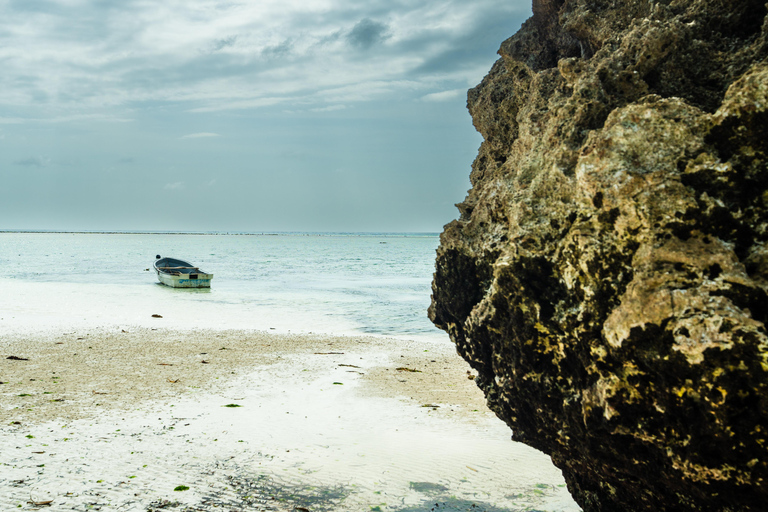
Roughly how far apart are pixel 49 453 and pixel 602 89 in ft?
23.8

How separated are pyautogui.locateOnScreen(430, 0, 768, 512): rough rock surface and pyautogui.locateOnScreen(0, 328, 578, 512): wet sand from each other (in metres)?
1.79

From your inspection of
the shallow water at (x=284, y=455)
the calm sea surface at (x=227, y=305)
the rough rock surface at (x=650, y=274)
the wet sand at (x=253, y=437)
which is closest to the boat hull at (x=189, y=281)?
the calm sea surface at (x=227, y=305)

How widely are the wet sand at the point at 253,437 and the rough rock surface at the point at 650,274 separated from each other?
1.79m

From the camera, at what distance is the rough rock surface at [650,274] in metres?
2.97

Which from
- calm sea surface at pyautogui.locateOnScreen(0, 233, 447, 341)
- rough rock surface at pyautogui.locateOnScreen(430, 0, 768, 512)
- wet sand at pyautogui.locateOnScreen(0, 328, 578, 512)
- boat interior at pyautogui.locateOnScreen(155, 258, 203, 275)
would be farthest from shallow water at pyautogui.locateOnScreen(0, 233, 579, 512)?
boat interior at pyautogui.locateOnScreen(155, 258, 203, 275)

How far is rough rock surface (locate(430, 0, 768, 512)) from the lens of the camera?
117 inches

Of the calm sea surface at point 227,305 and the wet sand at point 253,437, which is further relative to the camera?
the calm sea surface at point 227,305

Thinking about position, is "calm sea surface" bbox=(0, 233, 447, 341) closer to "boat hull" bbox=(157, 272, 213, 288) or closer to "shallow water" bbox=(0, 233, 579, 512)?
"boat hull" bbox=(157, 272, 213, 288)

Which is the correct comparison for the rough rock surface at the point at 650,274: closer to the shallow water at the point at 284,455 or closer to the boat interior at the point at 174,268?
the shallow water at the point at 284,455

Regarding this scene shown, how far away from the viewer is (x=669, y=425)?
327 centimetres

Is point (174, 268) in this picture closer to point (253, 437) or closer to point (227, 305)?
point (227, 305)

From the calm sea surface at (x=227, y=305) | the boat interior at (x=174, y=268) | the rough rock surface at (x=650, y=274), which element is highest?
the rough rock surface at (x=650, y=274)

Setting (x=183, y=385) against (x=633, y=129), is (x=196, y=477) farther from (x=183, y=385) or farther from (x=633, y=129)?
(x=633, y=129)

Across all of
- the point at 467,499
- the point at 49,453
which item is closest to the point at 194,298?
the point at 49,453
